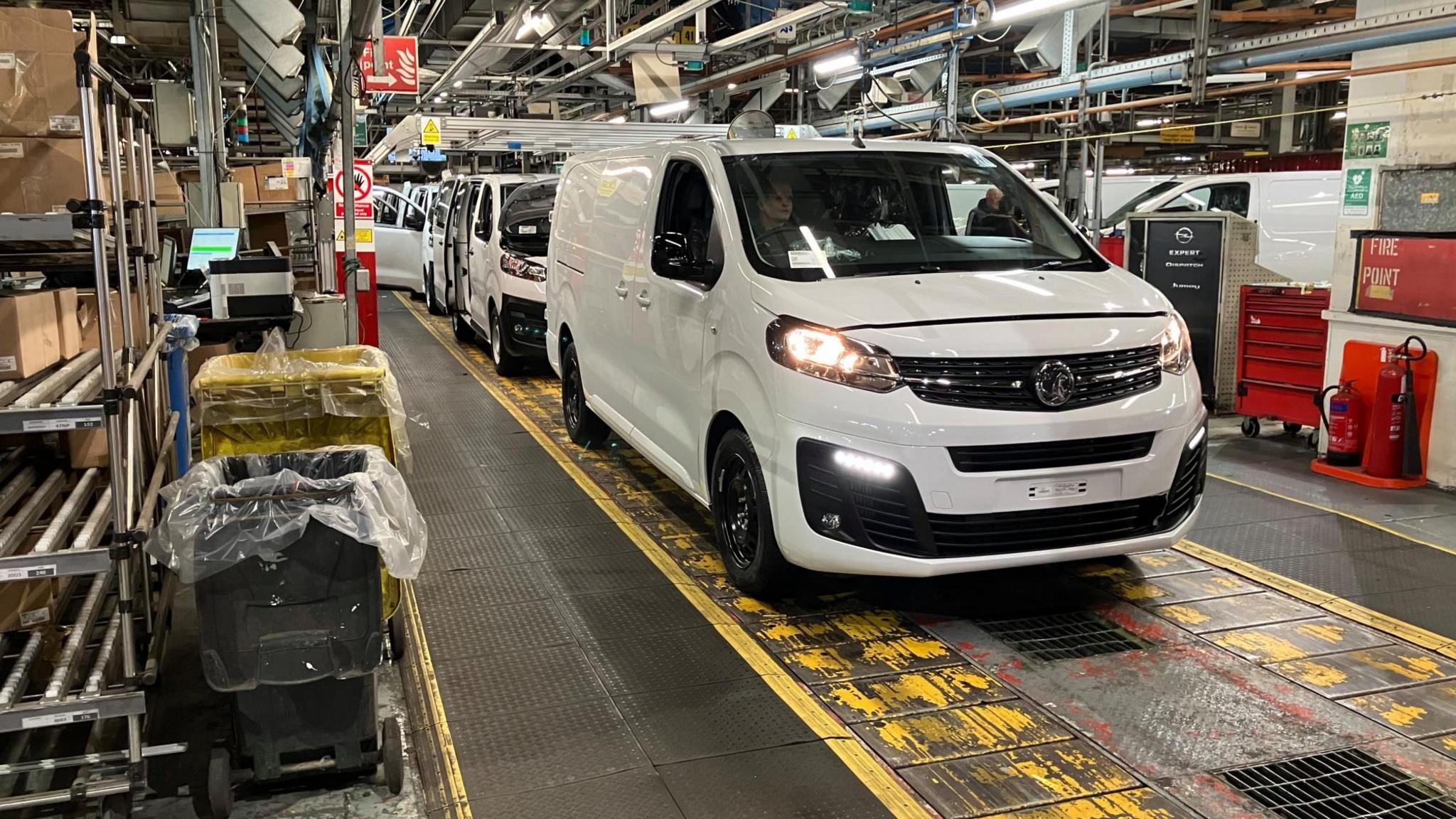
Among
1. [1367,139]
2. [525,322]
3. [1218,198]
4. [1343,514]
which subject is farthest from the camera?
[1218,198]

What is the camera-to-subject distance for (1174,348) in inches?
180

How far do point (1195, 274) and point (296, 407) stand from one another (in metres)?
7.06

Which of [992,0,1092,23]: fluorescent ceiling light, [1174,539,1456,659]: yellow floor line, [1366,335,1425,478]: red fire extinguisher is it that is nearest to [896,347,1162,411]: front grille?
[1174,539,1456,659]: yellow floor line

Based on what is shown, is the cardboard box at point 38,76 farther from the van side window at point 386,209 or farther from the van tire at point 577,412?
the van side window at point 386,209

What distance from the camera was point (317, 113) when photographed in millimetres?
10227

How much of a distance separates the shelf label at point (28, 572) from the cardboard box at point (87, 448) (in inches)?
64.2

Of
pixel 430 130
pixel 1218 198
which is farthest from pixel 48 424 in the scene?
pixel 1218 198

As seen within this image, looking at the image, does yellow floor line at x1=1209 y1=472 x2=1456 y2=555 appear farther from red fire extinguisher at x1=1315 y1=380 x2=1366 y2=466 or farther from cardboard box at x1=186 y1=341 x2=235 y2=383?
cardboard box at x1=186 y1=341 x2=235 y2=383

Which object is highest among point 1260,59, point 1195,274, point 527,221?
point 1260,59

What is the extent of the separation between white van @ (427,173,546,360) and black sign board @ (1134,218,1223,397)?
5.10m

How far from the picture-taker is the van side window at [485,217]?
11.0m

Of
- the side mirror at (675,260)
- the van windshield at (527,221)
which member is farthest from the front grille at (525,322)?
the side mirror at (675,260)

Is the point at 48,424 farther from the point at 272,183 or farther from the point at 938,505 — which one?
the point at 272,183

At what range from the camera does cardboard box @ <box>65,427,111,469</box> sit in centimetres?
448
